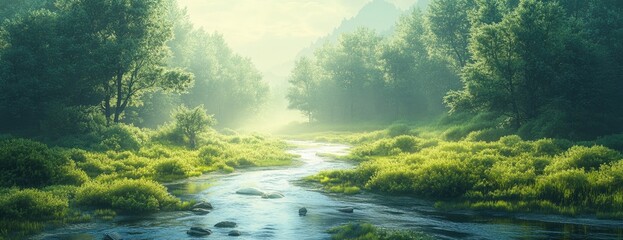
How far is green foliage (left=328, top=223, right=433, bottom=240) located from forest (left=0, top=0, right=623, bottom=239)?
0.22 ft

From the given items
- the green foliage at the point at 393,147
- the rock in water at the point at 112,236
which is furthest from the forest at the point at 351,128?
the rock in water at the point at 112,236

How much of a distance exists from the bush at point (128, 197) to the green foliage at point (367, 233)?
7.89 meters

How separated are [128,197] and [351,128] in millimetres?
69449

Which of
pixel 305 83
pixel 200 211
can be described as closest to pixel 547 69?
pixel 200 211

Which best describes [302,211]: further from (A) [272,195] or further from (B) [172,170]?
(B) [172,170]

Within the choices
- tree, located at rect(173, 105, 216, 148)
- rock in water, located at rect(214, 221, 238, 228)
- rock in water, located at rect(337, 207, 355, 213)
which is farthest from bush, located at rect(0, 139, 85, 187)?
tree, located at rect(173, 105, 216, 148)

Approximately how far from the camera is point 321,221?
1688cm

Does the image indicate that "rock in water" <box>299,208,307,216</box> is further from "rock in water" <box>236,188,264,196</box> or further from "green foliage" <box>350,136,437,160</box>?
"green foliage" <box>350,136,437,160</box>

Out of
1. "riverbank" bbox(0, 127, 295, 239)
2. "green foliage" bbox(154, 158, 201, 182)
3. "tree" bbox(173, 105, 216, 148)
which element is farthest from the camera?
"tree" bbox(173, 105, 216, 148)

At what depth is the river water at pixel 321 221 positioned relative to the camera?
14.7 meters

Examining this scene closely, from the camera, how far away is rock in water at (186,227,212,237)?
48.4 ft

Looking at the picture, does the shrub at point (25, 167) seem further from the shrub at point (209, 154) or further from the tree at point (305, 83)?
the tree at point (305, 83)

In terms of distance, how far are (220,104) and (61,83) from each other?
6112 centimetres

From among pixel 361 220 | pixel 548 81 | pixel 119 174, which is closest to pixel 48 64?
pixel 119 174
